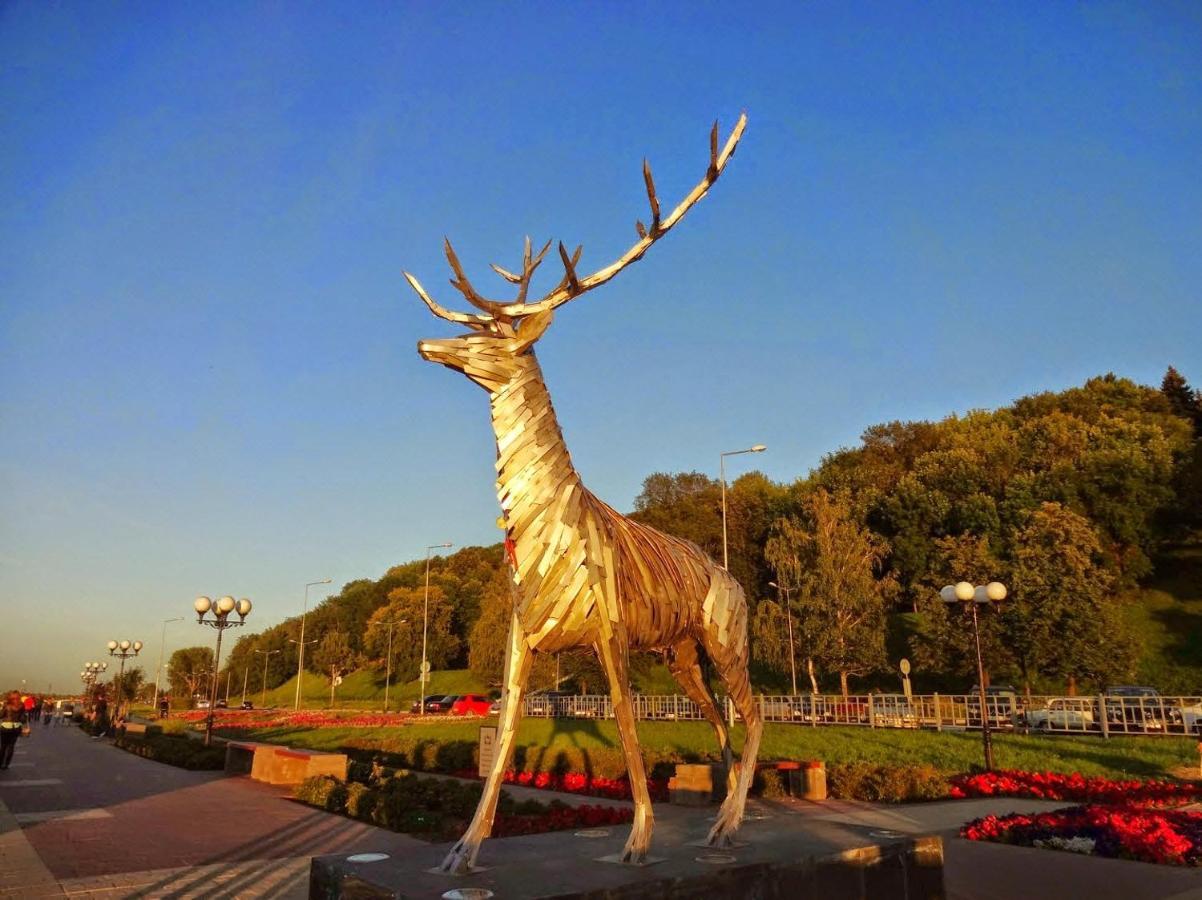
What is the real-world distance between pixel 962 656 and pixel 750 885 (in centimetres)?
3205

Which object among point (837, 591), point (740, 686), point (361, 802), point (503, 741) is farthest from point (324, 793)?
point (837, 591)

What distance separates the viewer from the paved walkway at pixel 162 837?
758 centimetres

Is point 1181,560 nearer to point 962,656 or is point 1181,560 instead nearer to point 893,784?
point 962,656

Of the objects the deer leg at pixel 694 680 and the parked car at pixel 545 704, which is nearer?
the deer leg at pixel 694 680

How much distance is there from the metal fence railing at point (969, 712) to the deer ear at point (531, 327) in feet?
48.4

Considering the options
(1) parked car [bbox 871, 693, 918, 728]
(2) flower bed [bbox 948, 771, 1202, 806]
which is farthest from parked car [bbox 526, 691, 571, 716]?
(2) flower bed [bbox 948, 771, 1202, 806]

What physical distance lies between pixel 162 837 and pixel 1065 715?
76.3ft

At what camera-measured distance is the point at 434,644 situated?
60.5 meters

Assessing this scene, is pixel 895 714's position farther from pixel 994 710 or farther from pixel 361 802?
pixel 361 802

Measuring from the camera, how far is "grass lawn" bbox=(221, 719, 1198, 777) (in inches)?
634

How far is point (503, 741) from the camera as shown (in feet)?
18.6

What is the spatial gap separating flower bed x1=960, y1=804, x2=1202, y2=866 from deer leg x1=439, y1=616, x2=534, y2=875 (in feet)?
24.2

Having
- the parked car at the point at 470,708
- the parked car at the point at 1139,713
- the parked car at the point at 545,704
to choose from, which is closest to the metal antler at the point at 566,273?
the parked car at the point at 1139,713

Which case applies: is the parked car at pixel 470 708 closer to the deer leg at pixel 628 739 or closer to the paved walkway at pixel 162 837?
the paved walkway at pixel 162 837
